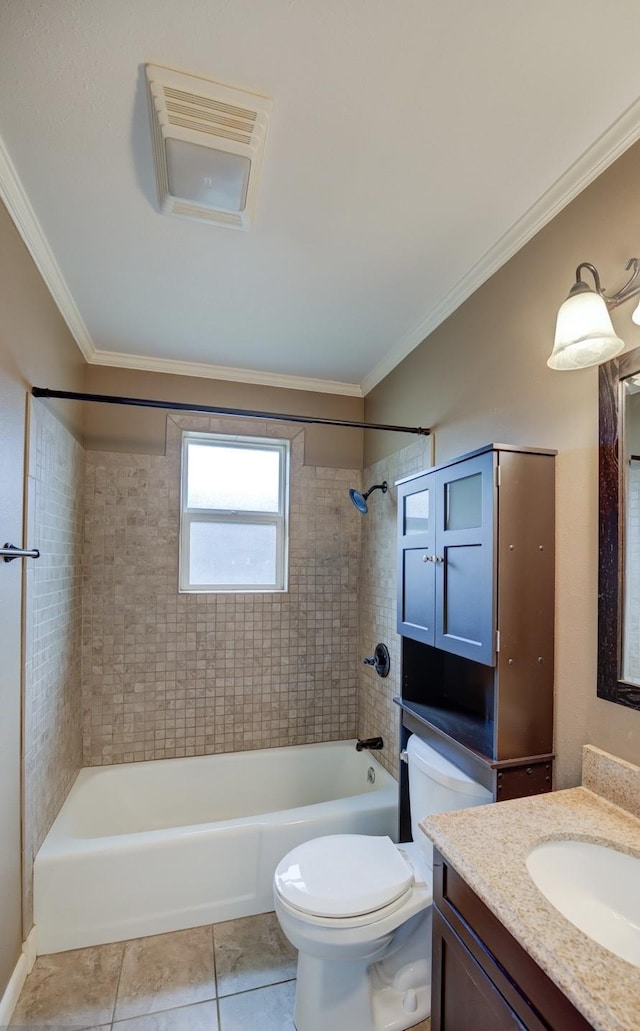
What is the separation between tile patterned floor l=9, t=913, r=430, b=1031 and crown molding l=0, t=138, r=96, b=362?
8.14ft

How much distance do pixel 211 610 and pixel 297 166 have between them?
2.09 m

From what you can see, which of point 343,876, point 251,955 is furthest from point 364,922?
point 251,955

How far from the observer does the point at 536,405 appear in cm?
145

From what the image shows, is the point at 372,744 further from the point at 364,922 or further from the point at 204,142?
the point at 204,142

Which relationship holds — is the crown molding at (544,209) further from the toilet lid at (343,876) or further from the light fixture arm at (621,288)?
the toilet lid at (343,876)

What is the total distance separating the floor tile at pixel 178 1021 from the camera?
4.82 ft

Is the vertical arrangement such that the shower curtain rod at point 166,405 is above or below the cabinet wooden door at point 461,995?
above

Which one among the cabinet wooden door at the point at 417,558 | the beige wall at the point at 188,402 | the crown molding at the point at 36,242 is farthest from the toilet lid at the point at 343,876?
the crown molding at the point at 36,242

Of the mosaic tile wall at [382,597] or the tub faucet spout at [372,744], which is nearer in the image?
the mosaic tile wall at [382,597]

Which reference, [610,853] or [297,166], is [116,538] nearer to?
[297,166]

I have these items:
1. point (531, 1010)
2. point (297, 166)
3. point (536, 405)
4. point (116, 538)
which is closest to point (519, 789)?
point (531, 1010)

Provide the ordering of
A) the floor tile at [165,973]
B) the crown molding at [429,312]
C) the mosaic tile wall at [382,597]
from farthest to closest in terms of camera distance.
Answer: the mosaic tile wall at [382,597]
the floor tile at [165,973]
the crown molding at [429,312]

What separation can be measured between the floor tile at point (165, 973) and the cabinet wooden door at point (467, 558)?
1.45 m

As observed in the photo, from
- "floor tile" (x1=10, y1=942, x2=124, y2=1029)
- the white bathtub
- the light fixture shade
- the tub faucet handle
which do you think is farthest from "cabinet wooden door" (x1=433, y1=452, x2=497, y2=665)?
"floor tile" (x1=10, y1=942, x2=124, y2=1029)
